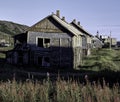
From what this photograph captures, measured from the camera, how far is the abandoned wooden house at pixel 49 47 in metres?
38.4

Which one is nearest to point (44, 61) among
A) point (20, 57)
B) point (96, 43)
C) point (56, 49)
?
point (56, 49)

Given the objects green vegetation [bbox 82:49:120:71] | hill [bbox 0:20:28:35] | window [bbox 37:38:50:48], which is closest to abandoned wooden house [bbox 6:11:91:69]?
window [bbox 37:38:50:48]

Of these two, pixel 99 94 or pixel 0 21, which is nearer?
pixel 99 94

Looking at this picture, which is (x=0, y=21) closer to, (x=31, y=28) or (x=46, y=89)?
(x=31, y=28)

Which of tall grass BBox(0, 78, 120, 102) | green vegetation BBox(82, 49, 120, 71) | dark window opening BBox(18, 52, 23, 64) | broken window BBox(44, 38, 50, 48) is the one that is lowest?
green vegetation BBox(82, 49, 120, 71)

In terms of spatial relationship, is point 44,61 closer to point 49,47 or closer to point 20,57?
point 49,47

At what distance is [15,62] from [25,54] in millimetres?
1442

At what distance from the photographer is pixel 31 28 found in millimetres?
39562

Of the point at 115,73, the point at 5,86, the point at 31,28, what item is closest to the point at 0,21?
the point at 31,28

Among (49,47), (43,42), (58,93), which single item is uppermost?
(43,42)

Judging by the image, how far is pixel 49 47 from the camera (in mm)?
38875

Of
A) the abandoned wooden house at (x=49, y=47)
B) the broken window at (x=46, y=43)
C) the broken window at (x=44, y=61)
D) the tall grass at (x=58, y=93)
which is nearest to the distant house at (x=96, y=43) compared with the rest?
the broken window at (x=46, y=43)

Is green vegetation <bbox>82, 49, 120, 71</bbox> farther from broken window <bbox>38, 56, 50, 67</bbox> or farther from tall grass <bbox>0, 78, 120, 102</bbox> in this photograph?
tall grass <bbox>0, 78, 120, 102</bbox>

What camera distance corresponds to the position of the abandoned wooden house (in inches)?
1512
